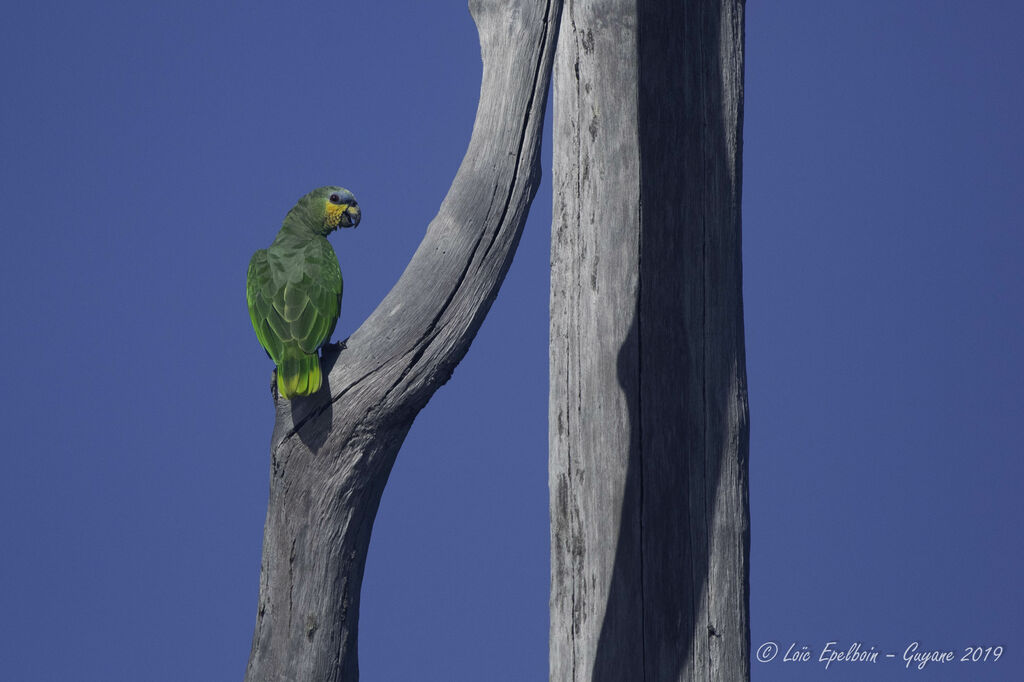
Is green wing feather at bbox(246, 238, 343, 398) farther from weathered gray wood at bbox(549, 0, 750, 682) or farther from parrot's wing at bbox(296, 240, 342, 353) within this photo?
weathered gray wood at bbox(549, 0, 750, 682)

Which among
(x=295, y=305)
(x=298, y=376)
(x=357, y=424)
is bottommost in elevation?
(x=357, y=424)

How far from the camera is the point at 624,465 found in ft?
10.0

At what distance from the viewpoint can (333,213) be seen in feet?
10.6

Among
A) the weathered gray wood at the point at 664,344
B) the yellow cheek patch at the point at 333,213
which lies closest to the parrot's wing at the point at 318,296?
the yellow cheek patch at the point at 333,213

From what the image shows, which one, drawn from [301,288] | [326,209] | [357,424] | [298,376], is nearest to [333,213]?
[326,209]

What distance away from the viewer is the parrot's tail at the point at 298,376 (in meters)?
2.47

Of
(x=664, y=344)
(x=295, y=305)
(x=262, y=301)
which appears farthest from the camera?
(x=664, y=344)

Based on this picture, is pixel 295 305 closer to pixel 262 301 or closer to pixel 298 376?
pixel 262 301

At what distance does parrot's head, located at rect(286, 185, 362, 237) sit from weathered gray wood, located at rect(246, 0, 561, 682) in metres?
0.75

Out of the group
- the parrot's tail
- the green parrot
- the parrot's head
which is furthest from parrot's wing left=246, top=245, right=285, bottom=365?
the parrot's head

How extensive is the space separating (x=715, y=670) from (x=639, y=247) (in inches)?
49.5

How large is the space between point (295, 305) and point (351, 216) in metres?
0.61

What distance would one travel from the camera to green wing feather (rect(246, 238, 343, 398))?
2486 millimetres

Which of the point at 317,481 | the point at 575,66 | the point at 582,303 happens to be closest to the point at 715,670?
the point at 582,303
